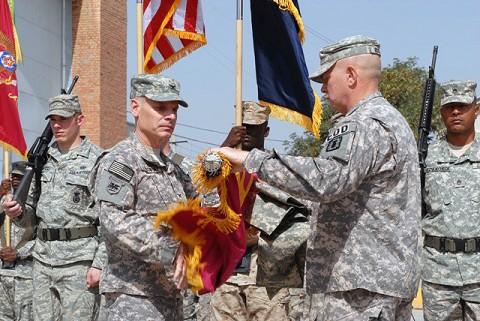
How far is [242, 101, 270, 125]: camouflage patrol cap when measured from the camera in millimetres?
7504

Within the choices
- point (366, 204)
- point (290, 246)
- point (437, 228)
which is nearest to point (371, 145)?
point (366, 204)

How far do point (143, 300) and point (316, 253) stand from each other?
1.08 meters

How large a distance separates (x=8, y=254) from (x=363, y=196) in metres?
6.00

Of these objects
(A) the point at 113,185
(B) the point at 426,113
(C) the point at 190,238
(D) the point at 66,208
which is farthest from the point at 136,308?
(B) the point at 426,113

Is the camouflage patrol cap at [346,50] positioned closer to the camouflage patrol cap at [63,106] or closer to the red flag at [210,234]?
the red flag at [210,234]

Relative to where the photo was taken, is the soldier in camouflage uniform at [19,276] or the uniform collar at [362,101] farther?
the soldier in camouflage uniform at [19,276]

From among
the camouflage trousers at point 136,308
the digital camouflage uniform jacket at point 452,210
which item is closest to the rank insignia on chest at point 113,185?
the camouflage trousers at point 136,308

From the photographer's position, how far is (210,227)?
15.9 ft

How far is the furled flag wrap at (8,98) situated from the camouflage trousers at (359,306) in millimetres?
6099

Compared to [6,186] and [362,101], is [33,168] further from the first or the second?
[362,101]

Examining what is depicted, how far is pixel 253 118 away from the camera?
24.7 feet

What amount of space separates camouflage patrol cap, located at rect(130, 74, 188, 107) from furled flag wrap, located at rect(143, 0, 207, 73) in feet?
12.7

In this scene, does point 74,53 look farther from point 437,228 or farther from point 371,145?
point 371,145

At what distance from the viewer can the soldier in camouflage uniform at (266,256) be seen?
6141mm
